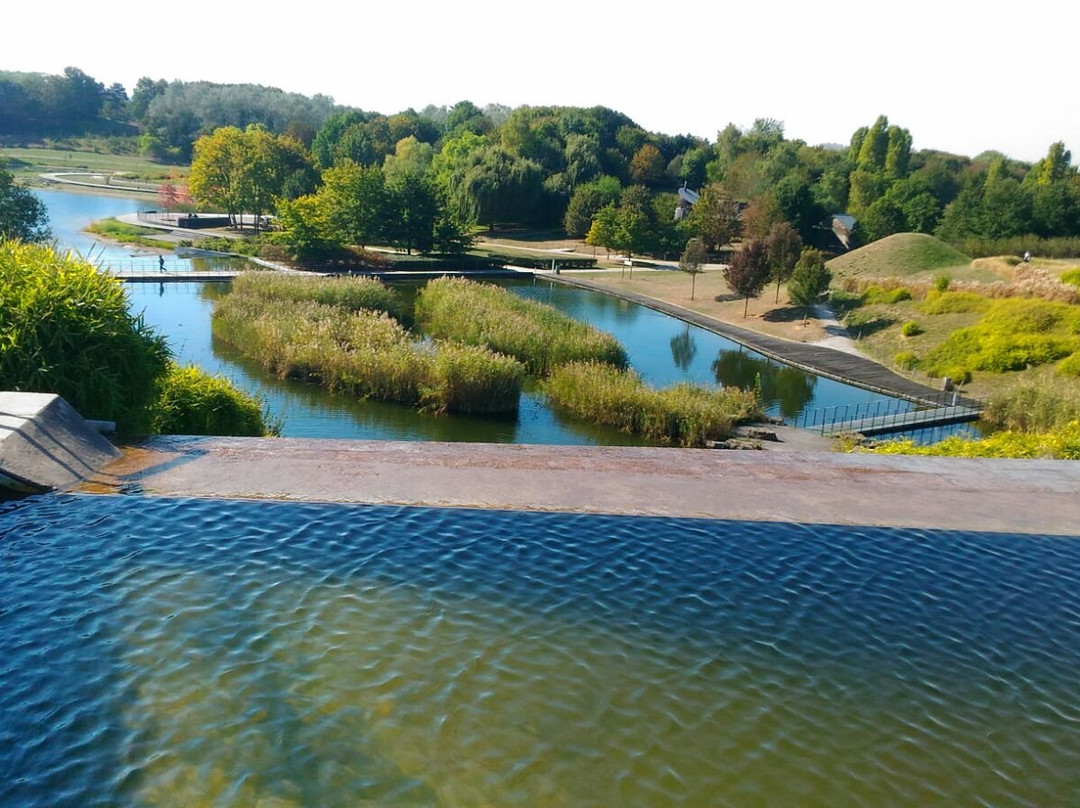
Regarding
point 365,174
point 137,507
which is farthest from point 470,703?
point 365,174

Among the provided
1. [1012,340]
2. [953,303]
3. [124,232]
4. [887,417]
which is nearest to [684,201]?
[953,303]

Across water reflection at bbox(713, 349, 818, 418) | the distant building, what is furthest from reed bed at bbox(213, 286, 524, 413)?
the distant building

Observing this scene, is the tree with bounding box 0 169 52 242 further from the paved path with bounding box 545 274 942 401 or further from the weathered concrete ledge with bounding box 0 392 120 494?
the weathered concrete ledge with bounding box 0 392 120 494

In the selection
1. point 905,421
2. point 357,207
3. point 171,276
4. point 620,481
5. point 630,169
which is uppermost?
point 630,169

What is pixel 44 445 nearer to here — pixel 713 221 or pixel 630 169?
pixel 713 221

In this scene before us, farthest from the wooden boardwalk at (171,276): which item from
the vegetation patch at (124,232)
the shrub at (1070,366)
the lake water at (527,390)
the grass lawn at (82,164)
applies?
the grass lawn at (82,164)
